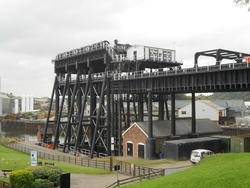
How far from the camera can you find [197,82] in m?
39.7

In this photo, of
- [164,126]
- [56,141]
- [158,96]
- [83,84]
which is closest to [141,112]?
[158,96]

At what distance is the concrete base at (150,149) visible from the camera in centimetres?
4294

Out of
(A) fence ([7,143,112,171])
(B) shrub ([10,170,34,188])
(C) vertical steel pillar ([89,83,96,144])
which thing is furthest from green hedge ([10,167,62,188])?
(C) vertical steel pillar ([89,83,96,144])

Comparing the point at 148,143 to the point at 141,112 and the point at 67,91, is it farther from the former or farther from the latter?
the point at 67,91

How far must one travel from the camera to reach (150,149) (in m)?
43.0

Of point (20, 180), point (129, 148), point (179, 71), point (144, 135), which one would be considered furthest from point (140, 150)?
point (20, 180)

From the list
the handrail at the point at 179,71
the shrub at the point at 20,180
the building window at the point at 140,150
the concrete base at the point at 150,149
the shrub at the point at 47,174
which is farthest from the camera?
the building window at the point at 140,150

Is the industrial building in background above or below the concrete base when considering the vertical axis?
above

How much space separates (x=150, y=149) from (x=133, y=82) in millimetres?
11167

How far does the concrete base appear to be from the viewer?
1690 inches

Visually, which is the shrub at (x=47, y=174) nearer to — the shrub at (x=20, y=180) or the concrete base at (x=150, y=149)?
the shrub at (x=20, y=180)

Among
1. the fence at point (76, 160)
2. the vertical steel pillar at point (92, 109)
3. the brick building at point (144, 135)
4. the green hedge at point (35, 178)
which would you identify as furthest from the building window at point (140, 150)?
the green hedge at point (35, 178)

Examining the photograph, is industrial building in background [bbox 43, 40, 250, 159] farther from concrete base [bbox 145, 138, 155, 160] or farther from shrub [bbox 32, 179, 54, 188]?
shrub [bbox 32, 179, 54, 188]

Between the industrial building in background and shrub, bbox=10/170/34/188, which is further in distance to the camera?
the industrial building in background
